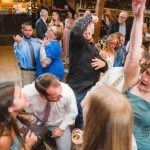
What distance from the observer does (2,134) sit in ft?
5.86

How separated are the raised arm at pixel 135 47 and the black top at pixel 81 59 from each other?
113cm

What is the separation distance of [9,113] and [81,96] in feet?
→ 4.74

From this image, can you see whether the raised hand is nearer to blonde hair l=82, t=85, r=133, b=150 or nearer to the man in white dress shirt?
blonde hair l=82, t=85, r=133, b=150

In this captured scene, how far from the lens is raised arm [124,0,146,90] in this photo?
1.65 m

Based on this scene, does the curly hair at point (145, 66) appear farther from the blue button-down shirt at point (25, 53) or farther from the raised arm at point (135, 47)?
the blue button-down shirt at point (25, 53)

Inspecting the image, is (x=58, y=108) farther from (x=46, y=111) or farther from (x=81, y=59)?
(x=81, y=59)

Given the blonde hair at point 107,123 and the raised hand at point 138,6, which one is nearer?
the blonde hair at point 107,123

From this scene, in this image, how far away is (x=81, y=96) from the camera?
3.24m

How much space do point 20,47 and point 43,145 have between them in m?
1.39

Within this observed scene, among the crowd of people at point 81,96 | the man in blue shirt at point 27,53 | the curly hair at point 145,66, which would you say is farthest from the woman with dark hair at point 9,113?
the man in blue shirt at point 27,53

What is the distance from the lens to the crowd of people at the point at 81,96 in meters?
1.23

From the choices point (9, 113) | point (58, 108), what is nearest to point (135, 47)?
point (9, 113)

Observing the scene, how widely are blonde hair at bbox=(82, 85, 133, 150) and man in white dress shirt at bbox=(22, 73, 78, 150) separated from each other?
1.35 metres

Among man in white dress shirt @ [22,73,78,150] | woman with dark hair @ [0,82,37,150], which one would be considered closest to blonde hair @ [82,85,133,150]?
woman with dark hair @ [0,82,37,150]
